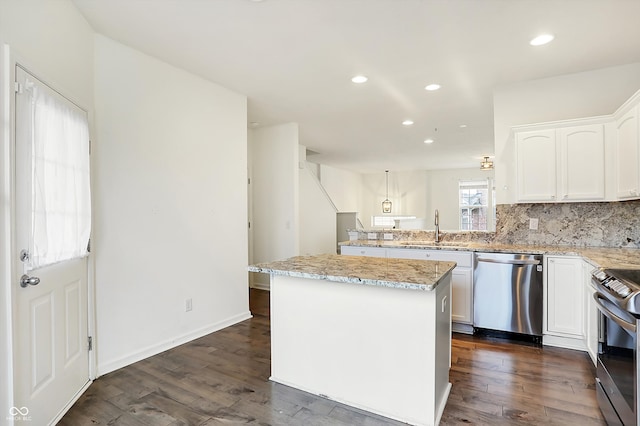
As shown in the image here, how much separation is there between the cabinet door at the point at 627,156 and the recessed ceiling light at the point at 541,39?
3.00ft

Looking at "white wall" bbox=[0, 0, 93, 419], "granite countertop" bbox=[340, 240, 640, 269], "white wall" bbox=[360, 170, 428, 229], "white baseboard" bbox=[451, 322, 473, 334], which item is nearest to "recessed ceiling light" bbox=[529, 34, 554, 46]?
"granite countertop" bbox=[340, 240, 640, 269]

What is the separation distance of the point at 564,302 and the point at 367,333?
7.37 ft

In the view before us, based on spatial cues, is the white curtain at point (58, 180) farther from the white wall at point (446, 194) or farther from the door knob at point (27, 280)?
the white wall at point (446, 194)

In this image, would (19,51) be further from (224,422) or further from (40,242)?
(224,422)

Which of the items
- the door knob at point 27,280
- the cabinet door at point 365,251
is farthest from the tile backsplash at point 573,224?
the door knob at point 27,280

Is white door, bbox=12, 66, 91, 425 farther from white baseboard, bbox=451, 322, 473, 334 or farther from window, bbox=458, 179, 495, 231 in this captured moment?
window, bbox=458, 179, 495, 231

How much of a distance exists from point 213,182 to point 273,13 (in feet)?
A: 6.34

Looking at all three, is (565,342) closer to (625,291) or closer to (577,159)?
(577,159)

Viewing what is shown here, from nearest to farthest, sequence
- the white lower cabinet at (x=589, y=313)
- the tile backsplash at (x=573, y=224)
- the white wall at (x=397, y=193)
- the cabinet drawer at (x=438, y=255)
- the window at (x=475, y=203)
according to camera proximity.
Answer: the white lower cabinet at (x=589, y=313)
the tile backsplash at (x=573, y=224)
the cabinet drawer at (x=438, y=255)
the window at (x=475, y=203)
the white wall at (x=397, y=193)

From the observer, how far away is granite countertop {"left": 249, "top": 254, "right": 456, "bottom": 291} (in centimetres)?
194

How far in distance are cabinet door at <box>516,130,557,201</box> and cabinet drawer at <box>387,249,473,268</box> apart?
0.85 m

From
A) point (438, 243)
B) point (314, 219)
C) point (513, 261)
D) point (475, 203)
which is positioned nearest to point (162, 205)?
point (438, 243)

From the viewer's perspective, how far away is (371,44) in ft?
9.43

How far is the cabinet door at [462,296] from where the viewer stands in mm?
3604
